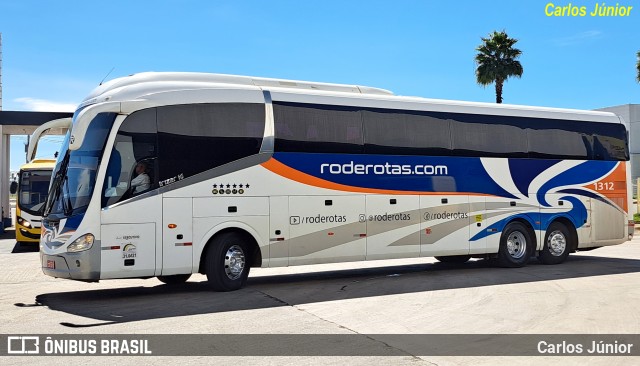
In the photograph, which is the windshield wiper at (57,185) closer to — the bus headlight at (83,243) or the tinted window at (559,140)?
the bus headlight at (83,243)

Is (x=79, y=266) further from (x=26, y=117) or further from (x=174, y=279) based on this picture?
(x=26, y=117)

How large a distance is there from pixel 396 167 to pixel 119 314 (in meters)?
6.79

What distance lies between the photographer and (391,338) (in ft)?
27.8

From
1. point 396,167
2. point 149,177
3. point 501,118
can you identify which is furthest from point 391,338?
point 501,118

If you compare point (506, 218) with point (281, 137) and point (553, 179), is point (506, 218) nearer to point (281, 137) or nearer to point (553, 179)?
point (553, 179)

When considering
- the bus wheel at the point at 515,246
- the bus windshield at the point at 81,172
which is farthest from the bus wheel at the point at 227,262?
the bus wheel at the point at 515,246

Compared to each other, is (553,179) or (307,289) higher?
(553,179)

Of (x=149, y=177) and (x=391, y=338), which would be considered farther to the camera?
(x=149, y=177)

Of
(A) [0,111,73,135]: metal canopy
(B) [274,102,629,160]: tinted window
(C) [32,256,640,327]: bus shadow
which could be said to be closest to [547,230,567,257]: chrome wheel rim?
(C) [32,256,640,327]: bus shadow

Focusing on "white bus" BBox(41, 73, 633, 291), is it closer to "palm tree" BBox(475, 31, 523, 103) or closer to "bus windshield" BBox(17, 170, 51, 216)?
"bus windshield" BBox(17, 170, 51, 216)

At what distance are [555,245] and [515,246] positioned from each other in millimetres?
1292

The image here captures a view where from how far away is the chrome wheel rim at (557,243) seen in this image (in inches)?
685

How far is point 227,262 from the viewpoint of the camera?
41.0ft

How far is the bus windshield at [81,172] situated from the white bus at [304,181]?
0.02 m
